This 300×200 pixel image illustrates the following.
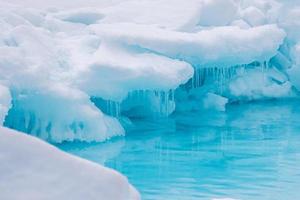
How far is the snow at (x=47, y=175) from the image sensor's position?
2383 millimetres

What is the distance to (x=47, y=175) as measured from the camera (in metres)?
2.45

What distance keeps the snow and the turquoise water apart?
3.59 meters

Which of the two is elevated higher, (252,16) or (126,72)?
(126,72)

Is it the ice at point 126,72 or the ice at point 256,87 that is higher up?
the ice at point 126,72

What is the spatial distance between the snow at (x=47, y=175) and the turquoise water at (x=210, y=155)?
359cm

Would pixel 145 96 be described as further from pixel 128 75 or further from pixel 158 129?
pixel 128 75

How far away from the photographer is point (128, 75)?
29.8 ft

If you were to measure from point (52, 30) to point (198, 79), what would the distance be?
3317 mm

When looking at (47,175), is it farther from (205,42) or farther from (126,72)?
(205,42)

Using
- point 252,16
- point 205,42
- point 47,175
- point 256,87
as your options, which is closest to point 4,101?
point 205,42

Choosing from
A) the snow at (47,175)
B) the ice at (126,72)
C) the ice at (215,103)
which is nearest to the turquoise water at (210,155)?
the ice at (215,103)

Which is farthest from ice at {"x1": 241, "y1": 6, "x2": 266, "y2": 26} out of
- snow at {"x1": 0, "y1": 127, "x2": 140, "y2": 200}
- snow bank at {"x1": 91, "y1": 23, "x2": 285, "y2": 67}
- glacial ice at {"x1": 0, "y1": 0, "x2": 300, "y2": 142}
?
snow at {"x1": 0, "y1": 127, "x2": 140, "y2": 200}

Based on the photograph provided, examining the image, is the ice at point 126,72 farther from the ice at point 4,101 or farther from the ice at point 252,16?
the ice at point 252,16

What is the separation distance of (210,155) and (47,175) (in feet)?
19.7
